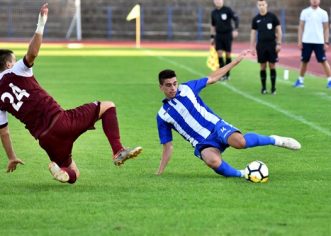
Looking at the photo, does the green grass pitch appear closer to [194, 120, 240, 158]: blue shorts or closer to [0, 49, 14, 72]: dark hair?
[194, 120, 240, 158]: blue shorts

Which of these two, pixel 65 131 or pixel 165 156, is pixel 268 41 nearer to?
pixel 165 156

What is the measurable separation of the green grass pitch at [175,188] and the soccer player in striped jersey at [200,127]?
298 mm

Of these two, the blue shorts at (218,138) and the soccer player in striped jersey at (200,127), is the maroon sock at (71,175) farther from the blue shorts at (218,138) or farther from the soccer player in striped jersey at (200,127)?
the blue shorts at (218,138)

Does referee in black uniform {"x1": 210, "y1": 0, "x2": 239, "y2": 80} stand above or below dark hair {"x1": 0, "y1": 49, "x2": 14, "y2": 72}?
below

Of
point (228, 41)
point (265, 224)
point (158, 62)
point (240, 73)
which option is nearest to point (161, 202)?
point (265, 224)

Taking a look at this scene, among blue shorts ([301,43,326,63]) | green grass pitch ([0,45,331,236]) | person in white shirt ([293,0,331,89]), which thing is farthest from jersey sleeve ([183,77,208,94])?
blue shorts ([301,43,326,63])

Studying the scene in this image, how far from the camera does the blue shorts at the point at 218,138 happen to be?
36.3 ft

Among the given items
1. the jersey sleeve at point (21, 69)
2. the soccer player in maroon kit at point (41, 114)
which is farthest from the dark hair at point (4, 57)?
the jersey sleeve at point (21, 69)

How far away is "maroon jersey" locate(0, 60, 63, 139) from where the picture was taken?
10.4 metres

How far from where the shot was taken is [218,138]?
1111cm

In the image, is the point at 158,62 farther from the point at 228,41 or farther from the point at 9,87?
the point at 9,87

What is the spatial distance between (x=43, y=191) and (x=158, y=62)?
24749 millimetres

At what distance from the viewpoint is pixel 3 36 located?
56.7 metres

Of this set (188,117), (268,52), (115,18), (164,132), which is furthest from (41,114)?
(115,18)
